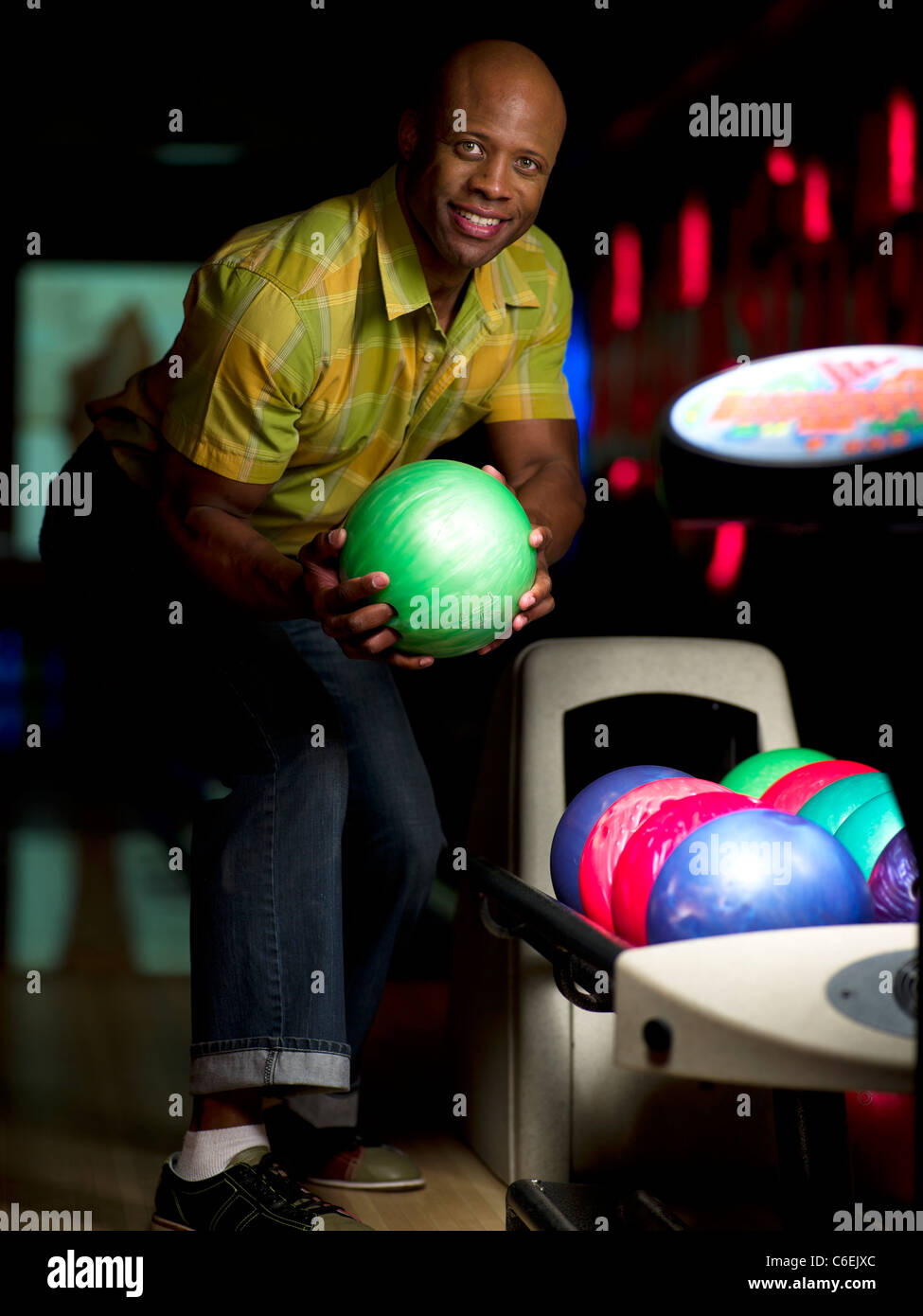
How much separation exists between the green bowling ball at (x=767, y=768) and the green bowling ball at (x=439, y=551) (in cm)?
44

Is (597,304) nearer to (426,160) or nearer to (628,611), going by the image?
(628,611)

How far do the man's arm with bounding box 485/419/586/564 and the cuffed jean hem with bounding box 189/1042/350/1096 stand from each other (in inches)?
30.2

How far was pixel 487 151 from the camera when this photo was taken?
177 cm

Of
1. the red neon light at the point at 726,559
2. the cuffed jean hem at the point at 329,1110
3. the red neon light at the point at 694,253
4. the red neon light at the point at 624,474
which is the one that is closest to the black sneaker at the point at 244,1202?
the cuffed jean hem at the point at 329,1110

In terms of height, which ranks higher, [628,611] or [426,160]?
[426,160]

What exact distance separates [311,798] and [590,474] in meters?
4.67

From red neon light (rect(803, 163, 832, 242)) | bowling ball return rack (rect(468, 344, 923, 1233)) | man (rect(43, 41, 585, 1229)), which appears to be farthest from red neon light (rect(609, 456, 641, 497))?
bowling ball return rack (rect(468, 344, 923, 1233))

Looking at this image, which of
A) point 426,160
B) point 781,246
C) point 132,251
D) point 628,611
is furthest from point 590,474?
point 426,160

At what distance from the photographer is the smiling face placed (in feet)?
5.76

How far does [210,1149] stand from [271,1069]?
0.45 feet

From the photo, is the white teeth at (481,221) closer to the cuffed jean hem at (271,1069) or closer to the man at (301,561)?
the man at (301,561)

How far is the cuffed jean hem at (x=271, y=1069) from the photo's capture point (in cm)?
173

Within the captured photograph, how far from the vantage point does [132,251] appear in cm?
809
